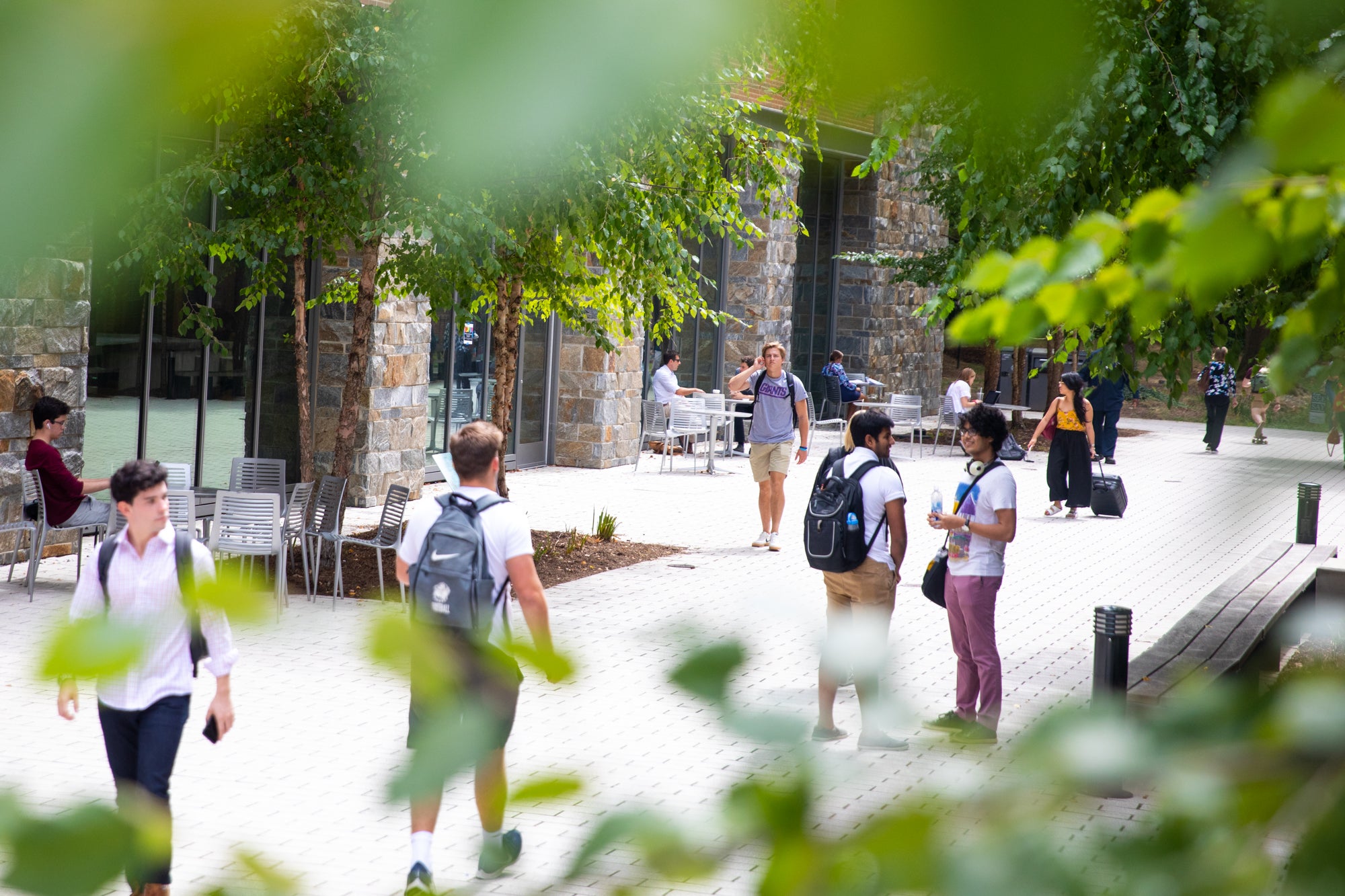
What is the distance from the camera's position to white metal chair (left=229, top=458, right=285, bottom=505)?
404 inches

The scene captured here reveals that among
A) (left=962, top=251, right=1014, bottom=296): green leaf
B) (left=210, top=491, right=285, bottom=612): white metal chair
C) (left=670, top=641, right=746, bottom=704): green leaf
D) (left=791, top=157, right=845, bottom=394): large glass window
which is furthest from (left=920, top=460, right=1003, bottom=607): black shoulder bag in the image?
(left=791, top=157, right=845, bottom=394): large glass window

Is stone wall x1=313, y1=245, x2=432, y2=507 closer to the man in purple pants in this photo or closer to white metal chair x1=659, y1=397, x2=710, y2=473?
white metal chair x1=659, y1=397, x2=710, y2=473

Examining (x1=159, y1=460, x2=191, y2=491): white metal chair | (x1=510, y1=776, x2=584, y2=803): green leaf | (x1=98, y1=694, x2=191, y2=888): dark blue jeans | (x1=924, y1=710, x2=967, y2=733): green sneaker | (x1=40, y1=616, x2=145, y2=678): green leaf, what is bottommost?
(x1=98, y1=694, x2=191, y2=888): dark blue jeans

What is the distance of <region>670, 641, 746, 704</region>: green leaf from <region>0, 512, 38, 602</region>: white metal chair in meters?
8.47

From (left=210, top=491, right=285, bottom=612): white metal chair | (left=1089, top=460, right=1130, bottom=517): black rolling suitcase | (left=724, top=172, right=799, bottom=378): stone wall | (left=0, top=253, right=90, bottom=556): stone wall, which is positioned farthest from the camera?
(left=724, top=172, right=799, bottom=378): stone wall

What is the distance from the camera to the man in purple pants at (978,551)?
627 cm

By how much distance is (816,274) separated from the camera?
2459cm

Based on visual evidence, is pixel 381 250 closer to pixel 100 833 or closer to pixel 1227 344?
pixel 1227 344

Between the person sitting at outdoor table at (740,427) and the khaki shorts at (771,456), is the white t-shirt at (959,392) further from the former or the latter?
the khaki shorts at (771,456)

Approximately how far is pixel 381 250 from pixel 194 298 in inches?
62.5

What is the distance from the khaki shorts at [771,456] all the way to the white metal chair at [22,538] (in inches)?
212

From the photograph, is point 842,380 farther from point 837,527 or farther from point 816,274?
point 837,527

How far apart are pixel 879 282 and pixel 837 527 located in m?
18.9

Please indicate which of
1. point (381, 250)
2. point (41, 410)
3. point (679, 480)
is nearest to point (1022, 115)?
point (41, 410)
